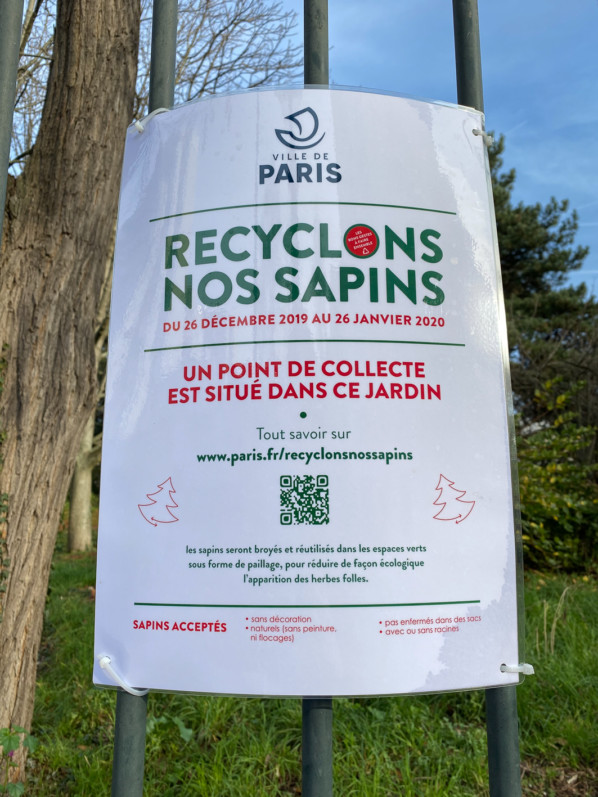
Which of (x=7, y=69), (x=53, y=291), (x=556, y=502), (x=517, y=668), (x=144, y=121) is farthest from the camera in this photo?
(x=556, y=502)

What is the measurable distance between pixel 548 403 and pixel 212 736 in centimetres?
577

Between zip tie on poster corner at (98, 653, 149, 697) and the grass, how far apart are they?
1545mm

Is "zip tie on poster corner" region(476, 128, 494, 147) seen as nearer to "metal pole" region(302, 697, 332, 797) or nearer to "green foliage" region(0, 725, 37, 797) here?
"metal pole" region(302, 697, 332, 797)

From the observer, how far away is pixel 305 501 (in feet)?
5.79

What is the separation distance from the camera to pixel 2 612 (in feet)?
10.1

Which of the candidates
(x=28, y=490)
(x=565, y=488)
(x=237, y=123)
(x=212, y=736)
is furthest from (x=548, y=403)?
(x=237, y=123)

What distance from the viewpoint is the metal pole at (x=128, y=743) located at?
74.0 inches

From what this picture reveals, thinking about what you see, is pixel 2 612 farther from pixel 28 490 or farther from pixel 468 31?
pixel 468 31

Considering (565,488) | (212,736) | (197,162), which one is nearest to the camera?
(197,162)

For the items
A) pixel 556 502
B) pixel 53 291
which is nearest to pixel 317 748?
pixel 53 291

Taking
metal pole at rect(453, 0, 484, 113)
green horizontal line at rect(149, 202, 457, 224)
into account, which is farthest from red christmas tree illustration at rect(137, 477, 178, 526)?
metal pole at rect(453, 0, 484, 113)

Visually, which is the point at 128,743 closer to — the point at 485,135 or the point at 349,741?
the point at 349,741

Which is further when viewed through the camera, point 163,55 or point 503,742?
point 163,55

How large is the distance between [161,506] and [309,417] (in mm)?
448
